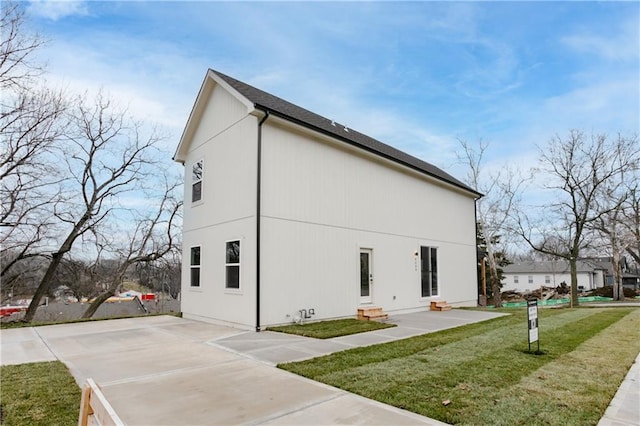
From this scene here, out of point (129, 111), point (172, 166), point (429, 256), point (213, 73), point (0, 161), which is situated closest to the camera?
point (213, 73)

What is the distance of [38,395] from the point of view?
14.1ft

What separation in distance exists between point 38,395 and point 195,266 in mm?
7955

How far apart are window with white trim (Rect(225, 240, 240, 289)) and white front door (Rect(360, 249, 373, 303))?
3.97 meters

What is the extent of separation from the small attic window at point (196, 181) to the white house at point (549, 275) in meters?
45.2

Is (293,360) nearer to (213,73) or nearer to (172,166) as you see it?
(213,73)

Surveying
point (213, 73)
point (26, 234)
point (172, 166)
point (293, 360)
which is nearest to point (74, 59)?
point (213, 73)

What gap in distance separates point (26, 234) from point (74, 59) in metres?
7.90

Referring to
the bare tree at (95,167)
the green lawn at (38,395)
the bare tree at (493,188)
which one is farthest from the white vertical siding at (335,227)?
the bare tree at (95,167)

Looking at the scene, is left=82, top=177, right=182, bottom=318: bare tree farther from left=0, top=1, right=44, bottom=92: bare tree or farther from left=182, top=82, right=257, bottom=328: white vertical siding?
left=0, top=1, right=44, bottom=92: bare tree

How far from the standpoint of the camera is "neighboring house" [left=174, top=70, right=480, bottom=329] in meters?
9.60

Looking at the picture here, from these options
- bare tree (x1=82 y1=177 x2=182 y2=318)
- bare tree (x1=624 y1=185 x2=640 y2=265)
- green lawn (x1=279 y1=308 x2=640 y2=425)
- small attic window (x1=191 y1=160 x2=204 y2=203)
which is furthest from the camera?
bare tree (x1=624 y1=185 x2=640 y2=265)

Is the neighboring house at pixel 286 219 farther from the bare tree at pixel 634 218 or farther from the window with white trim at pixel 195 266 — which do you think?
the bare tree at pixel 634 218

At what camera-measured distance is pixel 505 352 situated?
640cm

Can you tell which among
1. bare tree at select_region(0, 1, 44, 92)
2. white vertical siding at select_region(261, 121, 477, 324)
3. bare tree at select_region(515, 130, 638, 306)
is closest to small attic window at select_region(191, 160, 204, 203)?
white vertical siding at select_region(261, 121, 477, 324)
